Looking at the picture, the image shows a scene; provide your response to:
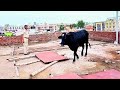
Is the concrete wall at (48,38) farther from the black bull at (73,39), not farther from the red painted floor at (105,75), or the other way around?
the red painted floor at (105,75)

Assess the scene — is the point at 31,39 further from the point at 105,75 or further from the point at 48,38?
the point at 105,75

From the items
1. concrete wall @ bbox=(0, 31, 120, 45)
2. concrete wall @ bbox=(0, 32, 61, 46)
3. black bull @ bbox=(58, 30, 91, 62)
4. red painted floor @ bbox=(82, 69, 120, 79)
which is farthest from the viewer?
concrete wall @ bbox=(0, 32, 61, 46)

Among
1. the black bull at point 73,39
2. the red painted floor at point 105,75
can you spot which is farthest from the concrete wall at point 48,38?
the red painted floor at point 105,75

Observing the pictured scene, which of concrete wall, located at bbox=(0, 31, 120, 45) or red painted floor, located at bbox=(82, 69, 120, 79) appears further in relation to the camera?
concrete wall, located at bbox=(0, 31, 120, 45)

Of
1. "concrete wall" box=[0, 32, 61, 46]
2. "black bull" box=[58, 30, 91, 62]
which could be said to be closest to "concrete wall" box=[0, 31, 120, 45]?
"concrete wall" box=[0, 32, 61, 46]

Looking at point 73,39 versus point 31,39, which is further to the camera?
point 31,39

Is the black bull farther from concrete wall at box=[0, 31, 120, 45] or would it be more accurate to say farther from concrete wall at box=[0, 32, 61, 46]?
concrete wall at box=[0, 32, 61, 46]

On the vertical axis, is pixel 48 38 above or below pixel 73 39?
below

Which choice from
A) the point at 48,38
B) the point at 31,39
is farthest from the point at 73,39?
the point at 48,38

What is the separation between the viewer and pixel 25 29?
9.22 metres

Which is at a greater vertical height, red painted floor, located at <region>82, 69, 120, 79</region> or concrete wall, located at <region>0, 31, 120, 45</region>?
concrete wall, located at <region>0, 31, 120, 45</region>

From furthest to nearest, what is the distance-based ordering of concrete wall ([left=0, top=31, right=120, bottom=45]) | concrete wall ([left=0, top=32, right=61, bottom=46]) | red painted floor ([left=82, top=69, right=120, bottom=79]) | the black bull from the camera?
concrete wall ([left=0, top=32, right=61, bottom=46]), concrete wall ([left=0, top=31, right=120, bottom=45]), the black bull, red painted floor ([left=82, top=69, right=120, bottom=79])

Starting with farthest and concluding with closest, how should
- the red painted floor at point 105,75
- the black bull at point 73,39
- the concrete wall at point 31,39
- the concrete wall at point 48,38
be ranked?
1. the concrete wall at point 31,39
2. the concrete wall at point 48,38
3. the black bull at point 73,39
4. the red painted floor at point 105,75
